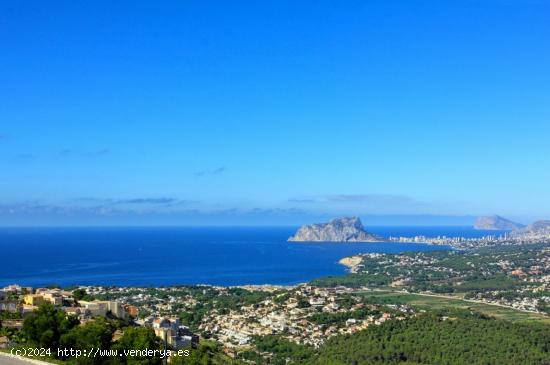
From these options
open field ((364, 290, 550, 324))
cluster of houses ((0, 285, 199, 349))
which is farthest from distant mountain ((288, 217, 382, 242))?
cluster of houses ((0, 285, 199, 349))

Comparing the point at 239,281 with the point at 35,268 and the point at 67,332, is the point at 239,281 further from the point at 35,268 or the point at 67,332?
the point at 67,332

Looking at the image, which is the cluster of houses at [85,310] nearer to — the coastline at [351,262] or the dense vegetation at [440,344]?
the dense vegetation at [440,344]

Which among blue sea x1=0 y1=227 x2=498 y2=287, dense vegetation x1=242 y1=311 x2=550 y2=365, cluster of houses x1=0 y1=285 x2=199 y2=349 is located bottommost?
blue sea x1=0 y1=227 x2=498 y2=287

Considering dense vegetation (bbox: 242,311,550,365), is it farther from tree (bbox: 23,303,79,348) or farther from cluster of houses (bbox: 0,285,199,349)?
tree (bbox: 23,303,79,348)

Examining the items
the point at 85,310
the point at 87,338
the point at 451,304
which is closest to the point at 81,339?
the point at 87,338

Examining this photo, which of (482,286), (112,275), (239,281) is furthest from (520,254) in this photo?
(112,275)

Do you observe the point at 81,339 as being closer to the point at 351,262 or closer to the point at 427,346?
→ the point at 427,346
